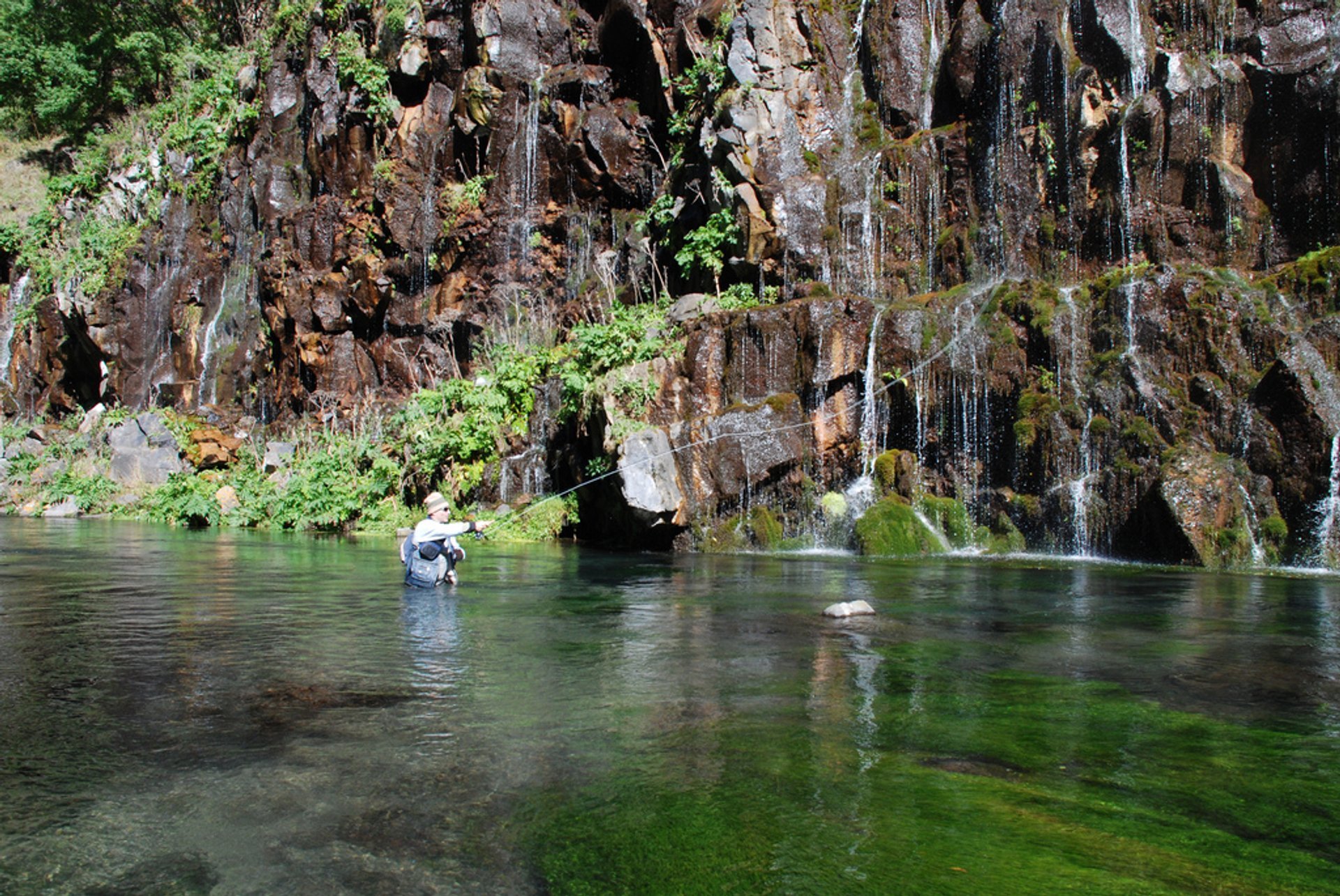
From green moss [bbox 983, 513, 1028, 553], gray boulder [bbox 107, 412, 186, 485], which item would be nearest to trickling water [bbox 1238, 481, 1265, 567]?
green moss [bbox 983, 513, 1028, 553]

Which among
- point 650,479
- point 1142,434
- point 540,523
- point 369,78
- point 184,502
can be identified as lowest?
point 540,523

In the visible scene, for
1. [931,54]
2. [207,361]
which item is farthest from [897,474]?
[207,361]

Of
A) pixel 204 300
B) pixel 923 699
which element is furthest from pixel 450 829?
pixel 204 300

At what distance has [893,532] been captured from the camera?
589 inches

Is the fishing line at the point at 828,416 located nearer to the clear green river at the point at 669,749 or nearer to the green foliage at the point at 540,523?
the green foliage at the point at 540,523

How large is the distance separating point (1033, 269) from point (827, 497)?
6.49 metres

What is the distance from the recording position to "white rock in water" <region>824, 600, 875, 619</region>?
26.7 ft

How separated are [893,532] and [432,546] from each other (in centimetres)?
773

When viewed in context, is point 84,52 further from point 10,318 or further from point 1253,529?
point 1253,529

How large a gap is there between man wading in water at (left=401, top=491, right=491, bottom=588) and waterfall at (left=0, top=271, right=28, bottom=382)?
1349 inches

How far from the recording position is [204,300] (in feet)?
104

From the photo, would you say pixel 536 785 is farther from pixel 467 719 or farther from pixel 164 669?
pixel 164 669

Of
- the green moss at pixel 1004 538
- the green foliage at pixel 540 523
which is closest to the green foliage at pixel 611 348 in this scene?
the green foliage at pixel 540 523

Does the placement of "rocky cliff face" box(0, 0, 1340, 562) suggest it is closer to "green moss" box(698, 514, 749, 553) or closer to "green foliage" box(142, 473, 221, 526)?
"green moss" box(698, 514, 749, 553)
